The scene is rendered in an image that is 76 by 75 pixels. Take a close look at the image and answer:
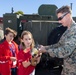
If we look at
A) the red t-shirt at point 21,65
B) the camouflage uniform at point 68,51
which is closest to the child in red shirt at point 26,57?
the red t-shirt at point 21,65

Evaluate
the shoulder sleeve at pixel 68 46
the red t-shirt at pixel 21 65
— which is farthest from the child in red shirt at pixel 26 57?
the shoulder sleeve at pixel 68 46

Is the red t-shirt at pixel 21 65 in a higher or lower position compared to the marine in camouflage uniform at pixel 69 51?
lower

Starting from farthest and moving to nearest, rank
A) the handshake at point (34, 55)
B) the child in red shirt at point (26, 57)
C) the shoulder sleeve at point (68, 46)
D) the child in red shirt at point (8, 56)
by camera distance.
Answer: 1. the child in red shirt at point (8, 56)
2. the child in red shirt at point (26, 57)
3. the handshake at point (34, 55)
4. the shoulder sleeve at point (68, 46)

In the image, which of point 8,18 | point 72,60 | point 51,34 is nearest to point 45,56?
point 51,34

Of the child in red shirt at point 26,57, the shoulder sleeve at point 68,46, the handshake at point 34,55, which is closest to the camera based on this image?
the shoulder sleeve at point 68,46

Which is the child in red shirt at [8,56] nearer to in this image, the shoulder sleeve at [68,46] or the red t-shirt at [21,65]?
the red t-shirt at [21,65]

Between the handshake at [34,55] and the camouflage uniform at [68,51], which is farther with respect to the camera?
the handshake at [34,55]

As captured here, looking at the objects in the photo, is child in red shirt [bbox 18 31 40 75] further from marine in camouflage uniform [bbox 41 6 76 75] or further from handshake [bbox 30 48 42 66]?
marine in camouflage uniform [bbox 41 6 76 75]

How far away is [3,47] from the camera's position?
4938 millimetres

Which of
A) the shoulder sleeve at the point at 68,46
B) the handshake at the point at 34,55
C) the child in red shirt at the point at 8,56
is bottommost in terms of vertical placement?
the child in red shirt at the point at 8,56

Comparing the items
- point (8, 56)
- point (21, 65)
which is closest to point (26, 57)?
point (21, 65)

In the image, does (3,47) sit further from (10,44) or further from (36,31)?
(36,31)

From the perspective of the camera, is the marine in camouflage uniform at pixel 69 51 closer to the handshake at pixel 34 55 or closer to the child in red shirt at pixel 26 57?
the handshake at pixel 34 55

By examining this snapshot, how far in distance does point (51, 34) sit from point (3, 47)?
2951 mm
